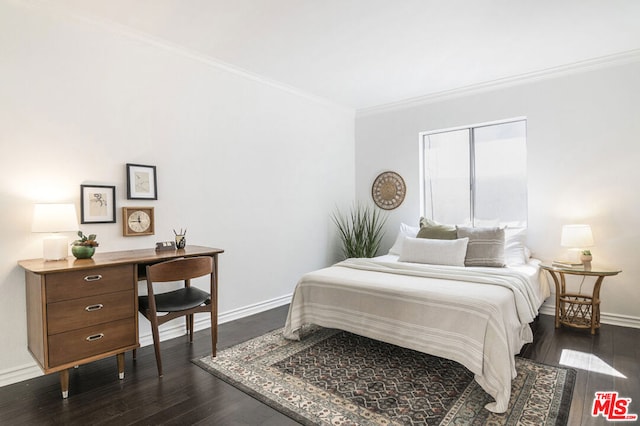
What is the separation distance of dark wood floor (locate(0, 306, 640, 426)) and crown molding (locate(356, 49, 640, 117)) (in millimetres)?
2632

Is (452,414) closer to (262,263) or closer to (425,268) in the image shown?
(425,268)

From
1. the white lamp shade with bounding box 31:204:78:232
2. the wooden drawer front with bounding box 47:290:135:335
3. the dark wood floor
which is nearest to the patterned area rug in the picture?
the dark wood floor

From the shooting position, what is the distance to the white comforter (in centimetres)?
219

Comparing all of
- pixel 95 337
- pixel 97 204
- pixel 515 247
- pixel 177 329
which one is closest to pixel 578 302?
pixel 515 247

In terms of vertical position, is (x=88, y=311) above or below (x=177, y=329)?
above

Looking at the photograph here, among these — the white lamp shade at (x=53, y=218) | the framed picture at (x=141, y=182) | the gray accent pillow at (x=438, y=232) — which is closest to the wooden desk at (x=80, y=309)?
the white lamp shade at (x=53, y=218)

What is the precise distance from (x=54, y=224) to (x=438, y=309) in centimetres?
264

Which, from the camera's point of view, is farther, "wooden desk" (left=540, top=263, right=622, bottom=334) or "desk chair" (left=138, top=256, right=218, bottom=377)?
"wooden desk" (left=540, top=263, right=622, bottom=334)

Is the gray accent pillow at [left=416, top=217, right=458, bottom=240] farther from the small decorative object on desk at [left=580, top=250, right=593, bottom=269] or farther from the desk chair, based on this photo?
the desk chair

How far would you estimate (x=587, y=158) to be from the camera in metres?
3.68

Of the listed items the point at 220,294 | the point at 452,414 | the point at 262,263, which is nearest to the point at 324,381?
the point at 452,414

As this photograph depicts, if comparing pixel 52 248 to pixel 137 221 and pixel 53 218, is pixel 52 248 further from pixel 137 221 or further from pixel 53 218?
pixel 137 221

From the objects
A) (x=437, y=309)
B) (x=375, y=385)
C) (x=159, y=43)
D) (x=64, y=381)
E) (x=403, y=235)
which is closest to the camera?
(x=64, y=381)

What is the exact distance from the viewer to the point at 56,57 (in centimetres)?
263
